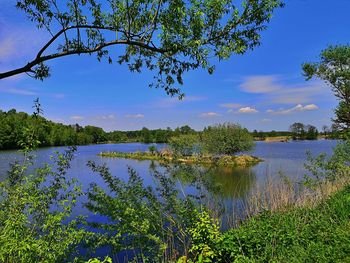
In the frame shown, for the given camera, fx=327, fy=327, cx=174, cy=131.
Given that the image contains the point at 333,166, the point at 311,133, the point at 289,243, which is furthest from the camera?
the point at 311,133

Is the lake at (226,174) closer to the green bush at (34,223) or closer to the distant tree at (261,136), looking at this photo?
the green bush at (34,223)

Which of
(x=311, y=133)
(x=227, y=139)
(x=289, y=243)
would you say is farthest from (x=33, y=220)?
(x=311, y=133)

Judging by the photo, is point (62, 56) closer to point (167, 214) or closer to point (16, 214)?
point (16, 214)

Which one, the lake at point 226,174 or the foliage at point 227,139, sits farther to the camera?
the foliage at point 227,139

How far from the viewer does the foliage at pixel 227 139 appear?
40.5 meters

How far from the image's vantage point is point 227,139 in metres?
40.6

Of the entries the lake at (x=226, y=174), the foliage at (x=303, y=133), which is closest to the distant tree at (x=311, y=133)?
the foliage at (x=303, y=133)

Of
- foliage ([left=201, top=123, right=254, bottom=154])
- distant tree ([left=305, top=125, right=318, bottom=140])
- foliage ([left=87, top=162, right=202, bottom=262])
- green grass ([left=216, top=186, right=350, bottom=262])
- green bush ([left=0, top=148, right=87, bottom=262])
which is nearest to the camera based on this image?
green bush ([left=0, top=148, right=87, bottom=262])

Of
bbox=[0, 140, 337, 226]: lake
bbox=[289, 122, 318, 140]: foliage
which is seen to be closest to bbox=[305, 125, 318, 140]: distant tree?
bbox=[289, 122, 318, 140]: foliage

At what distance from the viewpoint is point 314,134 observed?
111375mm

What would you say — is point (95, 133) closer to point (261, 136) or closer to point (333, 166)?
point (261, 136)

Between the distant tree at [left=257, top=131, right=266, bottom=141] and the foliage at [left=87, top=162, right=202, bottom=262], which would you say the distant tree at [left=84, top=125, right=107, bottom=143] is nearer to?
the distant tree at [left=257, top=131, right=266, bottom=141]

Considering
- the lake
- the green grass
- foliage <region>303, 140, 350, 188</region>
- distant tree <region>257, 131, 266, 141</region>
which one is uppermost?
distant tree <region>257, 131, 266, 141</region>

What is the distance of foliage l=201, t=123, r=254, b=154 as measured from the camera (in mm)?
40469
